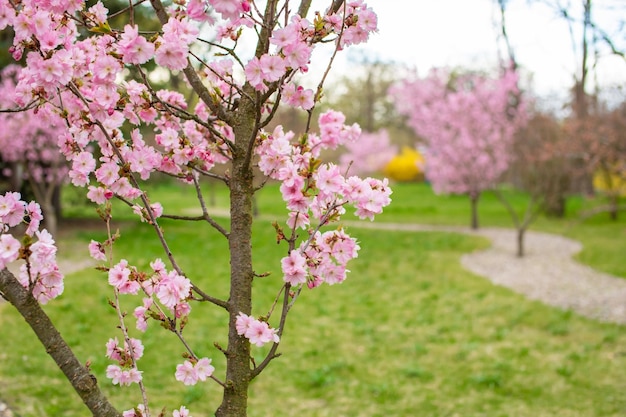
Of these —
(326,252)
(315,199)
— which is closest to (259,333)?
(326,252)

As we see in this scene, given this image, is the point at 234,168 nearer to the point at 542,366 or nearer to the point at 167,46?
the point at 167,46

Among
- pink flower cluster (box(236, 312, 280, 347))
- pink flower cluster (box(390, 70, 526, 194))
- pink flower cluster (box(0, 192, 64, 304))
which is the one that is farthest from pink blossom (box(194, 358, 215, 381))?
pink flower cluster (box(390, 70, 526, 194))

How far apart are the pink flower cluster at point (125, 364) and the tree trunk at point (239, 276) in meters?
0.34

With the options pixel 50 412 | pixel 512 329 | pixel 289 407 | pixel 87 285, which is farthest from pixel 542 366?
pixel 87 285

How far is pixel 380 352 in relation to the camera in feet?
21.0

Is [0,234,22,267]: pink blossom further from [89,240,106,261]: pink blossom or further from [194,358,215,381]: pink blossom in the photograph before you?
[194,358,215,381]: pink blossom

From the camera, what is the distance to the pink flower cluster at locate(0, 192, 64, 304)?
1.46 meters

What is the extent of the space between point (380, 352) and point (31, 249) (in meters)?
5.32

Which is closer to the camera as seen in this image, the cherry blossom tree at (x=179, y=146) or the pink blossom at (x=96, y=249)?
the cherry blossom tree at (x=179, y=146)

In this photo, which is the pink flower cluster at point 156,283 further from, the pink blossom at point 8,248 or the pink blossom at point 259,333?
the pink blossom at point 8,248

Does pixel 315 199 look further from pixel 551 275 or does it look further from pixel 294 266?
pixel 551 275

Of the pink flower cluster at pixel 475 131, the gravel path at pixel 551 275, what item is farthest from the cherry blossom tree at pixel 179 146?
the pink flower cluster at pixel 475 131

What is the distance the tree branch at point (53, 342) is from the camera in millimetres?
1670

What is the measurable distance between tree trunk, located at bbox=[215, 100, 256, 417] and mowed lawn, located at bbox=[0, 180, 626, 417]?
3.05 m
